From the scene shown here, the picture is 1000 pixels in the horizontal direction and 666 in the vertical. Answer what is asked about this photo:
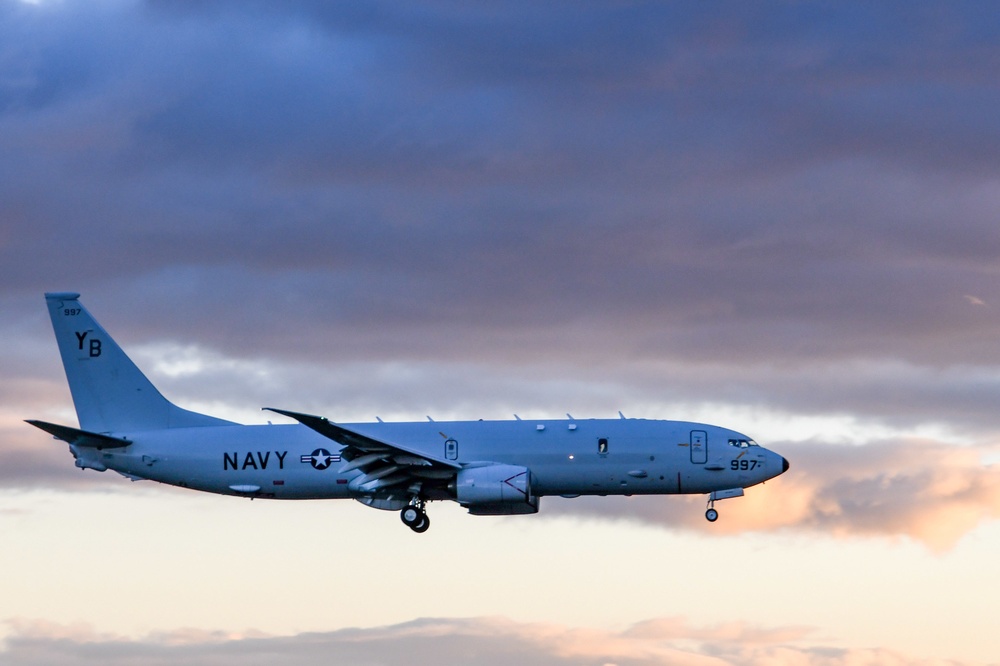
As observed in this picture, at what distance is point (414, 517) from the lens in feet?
245

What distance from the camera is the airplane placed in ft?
234

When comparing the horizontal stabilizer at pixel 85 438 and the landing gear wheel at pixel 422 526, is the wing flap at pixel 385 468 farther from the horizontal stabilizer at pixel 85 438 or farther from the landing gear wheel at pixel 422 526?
the horizontal stabilizer at pixel 85 438

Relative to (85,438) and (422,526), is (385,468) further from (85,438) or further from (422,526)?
(85,438)

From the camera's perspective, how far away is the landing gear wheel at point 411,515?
7462 centimetres

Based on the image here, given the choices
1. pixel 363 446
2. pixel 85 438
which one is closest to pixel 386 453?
pixel 363 446

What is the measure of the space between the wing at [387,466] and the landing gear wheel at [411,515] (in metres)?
0.72

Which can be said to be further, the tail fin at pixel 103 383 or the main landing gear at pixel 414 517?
the tail fin at pixel 103 383

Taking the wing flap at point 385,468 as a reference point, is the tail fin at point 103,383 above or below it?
above

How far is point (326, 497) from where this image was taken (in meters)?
75.7

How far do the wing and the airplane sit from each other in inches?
3.2

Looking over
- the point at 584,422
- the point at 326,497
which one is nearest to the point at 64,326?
the point at 326,497

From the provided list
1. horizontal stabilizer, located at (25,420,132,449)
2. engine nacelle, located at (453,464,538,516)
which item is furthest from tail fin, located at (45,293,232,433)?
engine nacelle, located at (453,464,538,516)

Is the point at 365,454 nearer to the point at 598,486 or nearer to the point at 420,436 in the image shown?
the point at 420,436

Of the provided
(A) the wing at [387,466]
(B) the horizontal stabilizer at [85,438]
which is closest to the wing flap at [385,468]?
(A) the wing at [387,466]
